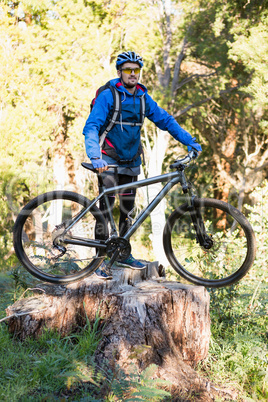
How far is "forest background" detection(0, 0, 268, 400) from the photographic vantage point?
12164 mm

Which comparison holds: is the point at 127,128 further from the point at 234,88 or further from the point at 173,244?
the point at 234,88

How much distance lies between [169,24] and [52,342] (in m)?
15.3

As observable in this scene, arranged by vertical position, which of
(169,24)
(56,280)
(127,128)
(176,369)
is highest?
(169,24)

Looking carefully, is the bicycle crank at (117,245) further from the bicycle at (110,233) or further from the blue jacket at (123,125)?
the blue jacket at (123,125)

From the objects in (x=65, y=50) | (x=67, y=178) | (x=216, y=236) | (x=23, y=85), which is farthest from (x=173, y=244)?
(x=67, y=178)

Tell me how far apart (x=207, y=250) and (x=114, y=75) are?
10.6m

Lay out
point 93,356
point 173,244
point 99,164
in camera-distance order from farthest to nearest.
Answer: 1. point 173,244
2. point 99,164
3. point 93,356

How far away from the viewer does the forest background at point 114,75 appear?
12164 mm

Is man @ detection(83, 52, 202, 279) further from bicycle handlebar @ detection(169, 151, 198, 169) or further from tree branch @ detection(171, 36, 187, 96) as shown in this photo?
tree branch @ detection(171, 36, 187, 96)

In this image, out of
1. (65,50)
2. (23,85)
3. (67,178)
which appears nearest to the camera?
(23,85)

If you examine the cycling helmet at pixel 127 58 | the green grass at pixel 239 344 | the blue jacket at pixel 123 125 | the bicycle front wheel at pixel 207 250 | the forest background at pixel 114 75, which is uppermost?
the forest background at pixel 114 75

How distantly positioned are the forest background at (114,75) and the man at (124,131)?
698cm

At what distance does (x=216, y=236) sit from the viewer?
4.11 meters

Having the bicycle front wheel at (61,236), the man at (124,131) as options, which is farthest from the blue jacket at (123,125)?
the bicycle front wheel at (61,236)
